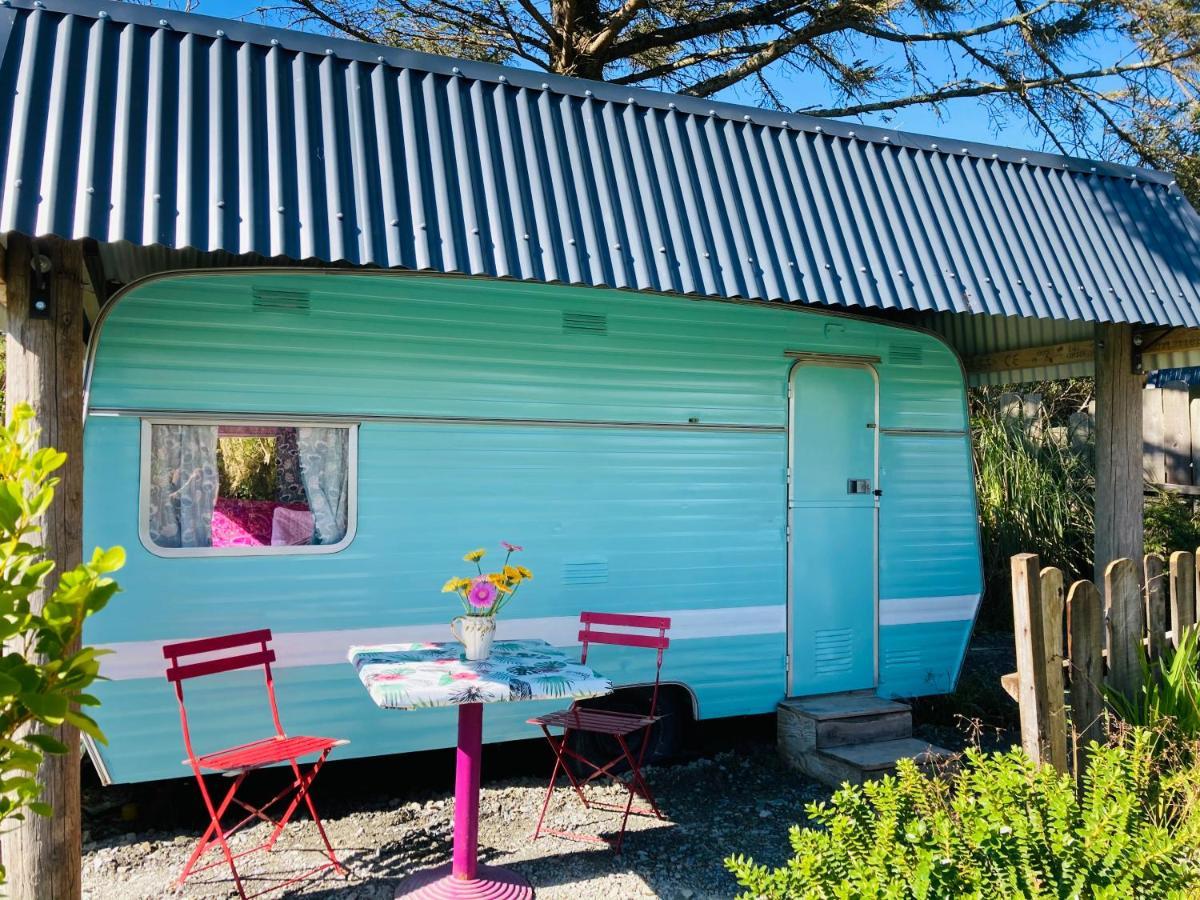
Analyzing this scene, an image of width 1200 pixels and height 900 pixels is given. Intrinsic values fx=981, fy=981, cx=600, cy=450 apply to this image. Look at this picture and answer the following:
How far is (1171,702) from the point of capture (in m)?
4.16

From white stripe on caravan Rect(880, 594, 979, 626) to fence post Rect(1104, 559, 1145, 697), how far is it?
1936mm

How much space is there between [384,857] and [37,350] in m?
2.58

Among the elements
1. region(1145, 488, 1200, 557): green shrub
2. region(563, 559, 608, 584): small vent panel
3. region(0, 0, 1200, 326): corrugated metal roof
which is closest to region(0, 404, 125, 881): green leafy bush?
region(0, 0, 1200, 326): corrugated metal roof

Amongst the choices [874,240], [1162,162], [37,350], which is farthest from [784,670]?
[1162,162]

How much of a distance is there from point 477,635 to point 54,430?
1.82 m

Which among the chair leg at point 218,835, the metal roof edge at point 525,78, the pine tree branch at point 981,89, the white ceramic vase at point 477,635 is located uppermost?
the pine tree branch at point 981,89

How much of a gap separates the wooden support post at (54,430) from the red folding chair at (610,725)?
6.53 feet

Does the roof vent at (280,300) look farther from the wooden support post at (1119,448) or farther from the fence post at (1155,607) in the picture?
the wooden support post at (1119,448)

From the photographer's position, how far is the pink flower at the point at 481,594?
415 centimetres

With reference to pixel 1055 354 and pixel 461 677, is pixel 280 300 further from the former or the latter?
pixel 1055 354

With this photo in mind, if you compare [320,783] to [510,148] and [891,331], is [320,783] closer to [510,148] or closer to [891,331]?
[510,148]

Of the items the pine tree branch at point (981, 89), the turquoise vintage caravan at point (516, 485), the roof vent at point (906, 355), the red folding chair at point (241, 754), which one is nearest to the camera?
the red folding chair at point (241, 754)

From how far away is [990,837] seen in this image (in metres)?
2.54

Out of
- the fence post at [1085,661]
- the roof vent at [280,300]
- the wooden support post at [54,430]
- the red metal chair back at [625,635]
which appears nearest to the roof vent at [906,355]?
the red metal chair back at [625,635]
